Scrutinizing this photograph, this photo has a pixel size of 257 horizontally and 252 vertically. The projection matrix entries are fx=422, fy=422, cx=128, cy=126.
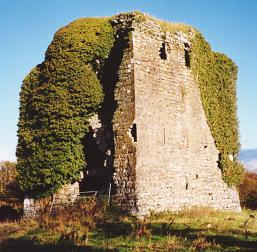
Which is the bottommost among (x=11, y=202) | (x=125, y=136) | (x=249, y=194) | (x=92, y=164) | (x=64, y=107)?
(x=11, y=202)

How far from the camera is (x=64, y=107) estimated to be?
17391mm

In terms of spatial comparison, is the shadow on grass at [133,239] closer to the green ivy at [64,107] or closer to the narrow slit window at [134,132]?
the narrow slit window at [134,132]

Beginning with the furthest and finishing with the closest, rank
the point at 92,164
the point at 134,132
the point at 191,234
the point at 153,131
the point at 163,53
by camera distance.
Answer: the point at 163,53 → the point at 92,164 → the point at 153,131 → the point at 134,132 → the point at 191,234

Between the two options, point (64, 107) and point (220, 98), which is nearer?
point (64, 107)

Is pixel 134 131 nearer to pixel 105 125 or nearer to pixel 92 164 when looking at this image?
pixel 105 125

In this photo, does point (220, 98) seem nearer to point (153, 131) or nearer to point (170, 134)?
point (170, 134)

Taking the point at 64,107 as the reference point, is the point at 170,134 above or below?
below

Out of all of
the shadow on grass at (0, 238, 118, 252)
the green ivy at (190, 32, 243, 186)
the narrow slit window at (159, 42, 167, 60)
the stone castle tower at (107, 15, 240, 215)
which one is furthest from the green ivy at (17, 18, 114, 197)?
the shadow on grass at (0, 238, 118, 252)

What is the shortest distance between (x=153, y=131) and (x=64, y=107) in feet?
12.5

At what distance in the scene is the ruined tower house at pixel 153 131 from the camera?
16422 mm

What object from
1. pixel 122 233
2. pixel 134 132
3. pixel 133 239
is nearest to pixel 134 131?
pixel 134 132

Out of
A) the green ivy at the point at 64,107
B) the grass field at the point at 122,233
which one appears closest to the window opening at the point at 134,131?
the green ivy at the point at 64,107

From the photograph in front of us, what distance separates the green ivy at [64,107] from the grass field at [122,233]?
183 cm

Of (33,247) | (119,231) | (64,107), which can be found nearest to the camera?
(33,247)
